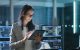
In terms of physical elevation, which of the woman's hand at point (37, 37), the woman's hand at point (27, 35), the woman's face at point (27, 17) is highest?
the woman's face at point (27, 17)

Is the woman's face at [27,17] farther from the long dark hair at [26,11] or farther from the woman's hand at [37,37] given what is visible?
the woman's hand at [37,37]

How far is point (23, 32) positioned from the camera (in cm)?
160

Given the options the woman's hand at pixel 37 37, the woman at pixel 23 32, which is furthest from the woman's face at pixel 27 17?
the woman's hand at pixel 37 37

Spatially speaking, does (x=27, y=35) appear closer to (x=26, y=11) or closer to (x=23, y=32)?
(x=23, y=32)

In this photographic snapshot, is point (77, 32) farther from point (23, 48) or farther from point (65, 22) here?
point (23, 48)

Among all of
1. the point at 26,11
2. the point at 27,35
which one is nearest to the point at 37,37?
the point at 27,35

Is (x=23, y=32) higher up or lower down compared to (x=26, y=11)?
lower down

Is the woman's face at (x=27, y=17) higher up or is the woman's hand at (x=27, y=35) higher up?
the woman's face at (x=27, y=17)

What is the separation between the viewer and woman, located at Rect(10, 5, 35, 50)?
1.54 meters

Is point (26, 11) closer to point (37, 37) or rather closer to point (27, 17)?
point (27, 17)

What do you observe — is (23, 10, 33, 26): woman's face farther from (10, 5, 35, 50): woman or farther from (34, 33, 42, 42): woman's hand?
(34, 33, 42, 42): woman's hand

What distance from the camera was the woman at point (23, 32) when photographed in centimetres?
154

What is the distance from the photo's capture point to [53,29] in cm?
388

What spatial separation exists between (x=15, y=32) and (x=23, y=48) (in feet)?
0.41
